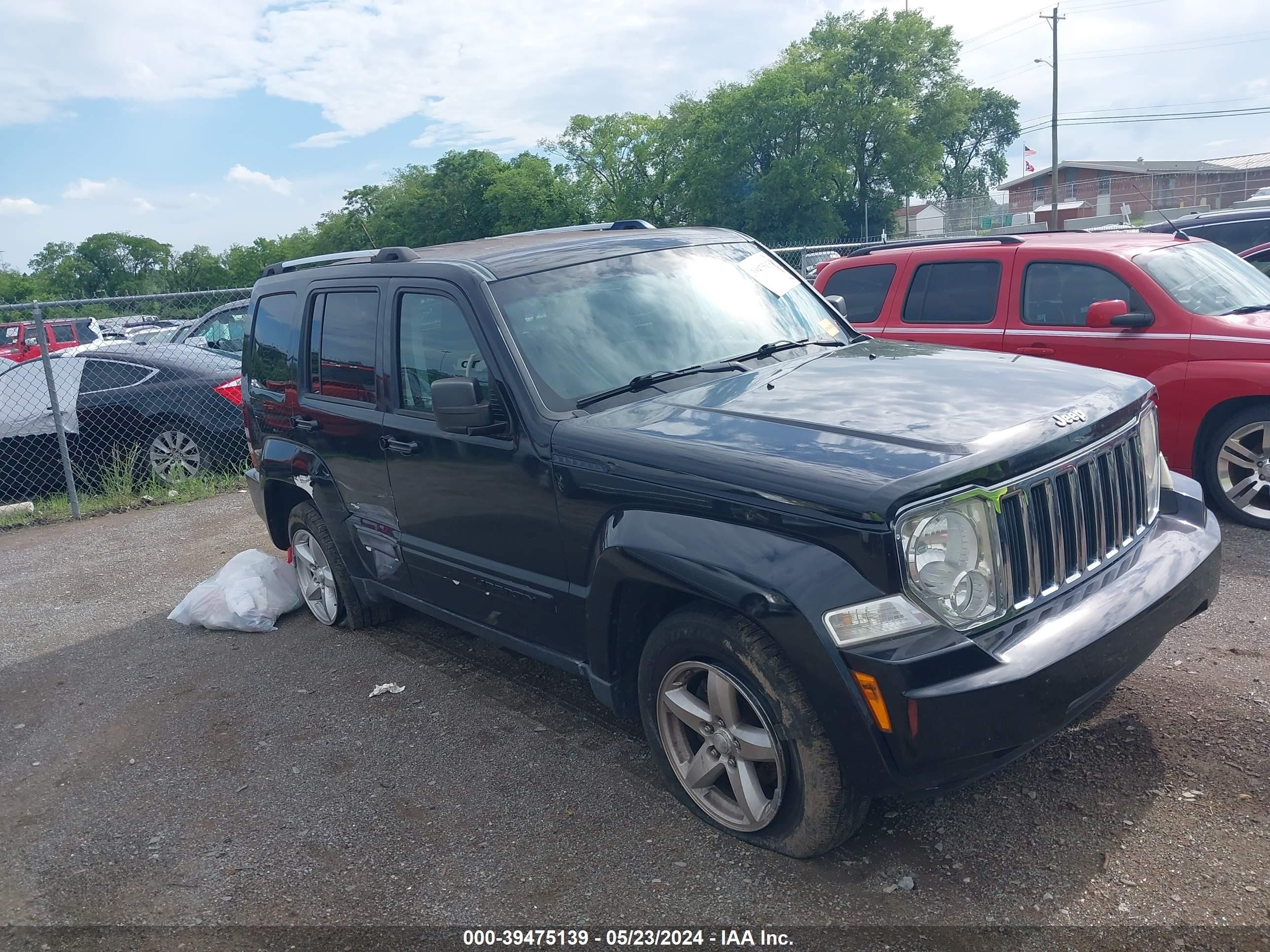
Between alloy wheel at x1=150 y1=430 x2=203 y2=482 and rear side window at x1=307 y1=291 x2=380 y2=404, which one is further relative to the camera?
alloy wheel at x1=150 y1=430 x2=203 y2=482

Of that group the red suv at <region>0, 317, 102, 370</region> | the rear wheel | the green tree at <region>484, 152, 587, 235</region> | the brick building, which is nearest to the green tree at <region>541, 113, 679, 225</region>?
the green tree at <region>484, 152, 587, 235</region>

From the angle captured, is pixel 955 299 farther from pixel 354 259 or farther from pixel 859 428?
pixel 859 428

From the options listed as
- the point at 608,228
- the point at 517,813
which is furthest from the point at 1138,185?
→ the point at 517,813

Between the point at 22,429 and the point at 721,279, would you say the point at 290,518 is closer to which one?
the point at 721,279

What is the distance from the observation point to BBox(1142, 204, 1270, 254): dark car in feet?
39.3

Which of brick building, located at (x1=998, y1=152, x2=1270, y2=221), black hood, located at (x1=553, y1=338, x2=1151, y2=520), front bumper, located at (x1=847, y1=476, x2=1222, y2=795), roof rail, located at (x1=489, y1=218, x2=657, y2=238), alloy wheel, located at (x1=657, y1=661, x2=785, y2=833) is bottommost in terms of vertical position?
alloy wheel, located at (x1=657, y1=661, x2=785, y2=833)

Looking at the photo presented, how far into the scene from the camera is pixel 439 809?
12.3 ft

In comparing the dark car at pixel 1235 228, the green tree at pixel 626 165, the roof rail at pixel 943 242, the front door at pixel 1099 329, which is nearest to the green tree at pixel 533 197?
the green tree at pixel 626 165

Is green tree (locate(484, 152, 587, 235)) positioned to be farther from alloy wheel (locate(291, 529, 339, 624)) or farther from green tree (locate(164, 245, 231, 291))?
alloy wheel (locate(291, 529, 339, 624))

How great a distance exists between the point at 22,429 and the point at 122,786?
6.71 metres

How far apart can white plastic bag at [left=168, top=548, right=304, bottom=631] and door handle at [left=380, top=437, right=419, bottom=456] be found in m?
2.02

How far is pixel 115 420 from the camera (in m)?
9.88

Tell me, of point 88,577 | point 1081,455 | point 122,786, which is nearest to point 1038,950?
point 1081,455

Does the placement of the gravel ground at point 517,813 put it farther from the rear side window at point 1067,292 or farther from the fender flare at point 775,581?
the rear side window at point 1067,292
